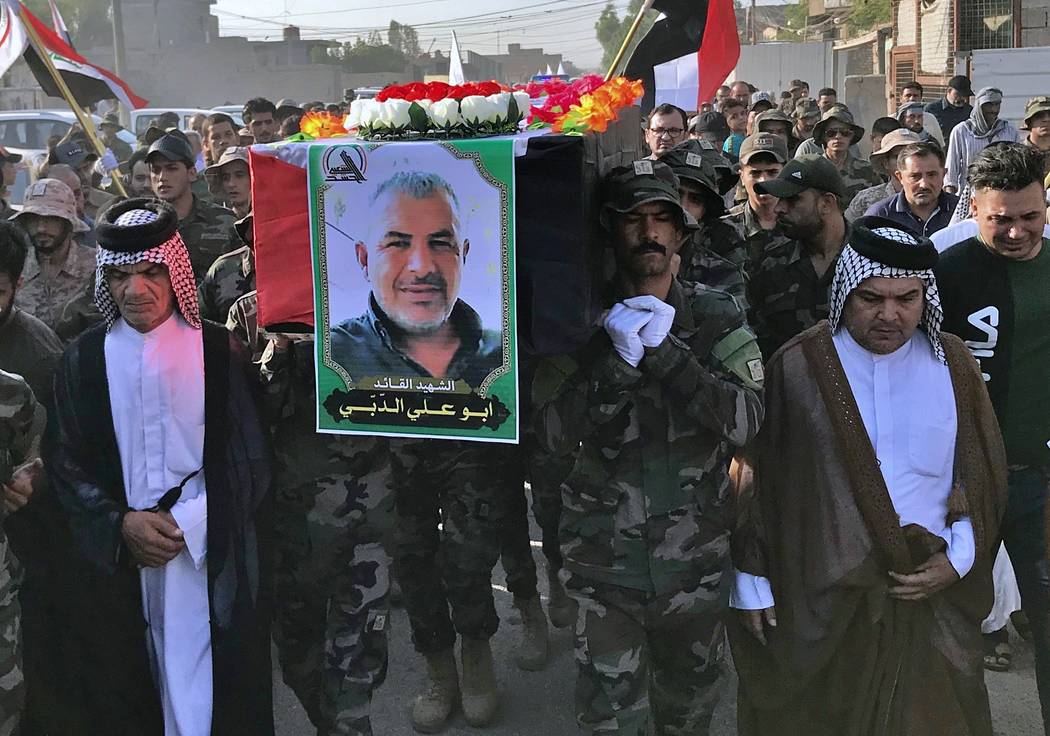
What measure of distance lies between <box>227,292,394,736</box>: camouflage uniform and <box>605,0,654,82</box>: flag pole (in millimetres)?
1483

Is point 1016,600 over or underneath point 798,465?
underneath

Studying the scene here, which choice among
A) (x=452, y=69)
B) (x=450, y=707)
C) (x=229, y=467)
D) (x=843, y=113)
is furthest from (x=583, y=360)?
(x=843, y=113)

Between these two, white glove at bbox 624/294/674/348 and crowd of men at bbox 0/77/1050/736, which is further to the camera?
crowd of men at bbox 0/77/1050/736

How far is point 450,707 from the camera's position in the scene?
4148mm

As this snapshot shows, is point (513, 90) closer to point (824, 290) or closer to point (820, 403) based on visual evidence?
point (820, 403)

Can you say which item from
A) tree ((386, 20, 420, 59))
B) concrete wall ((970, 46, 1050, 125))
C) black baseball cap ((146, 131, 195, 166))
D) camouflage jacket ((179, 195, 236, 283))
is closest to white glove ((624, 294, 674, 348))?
camouflage jacket ((179, 195, 236, 283))

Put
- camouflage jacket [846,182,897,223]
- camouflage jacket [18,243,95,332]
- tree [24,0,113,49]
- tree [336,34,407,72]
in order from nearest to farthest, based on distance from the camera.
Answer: camouflage jacket [18,243,95,332]
camouflage jacket [846,182,897,223]
tree [24,0,113,49]
tree [336,34,407,72]

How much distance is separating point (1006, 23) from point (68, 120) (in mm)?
14880

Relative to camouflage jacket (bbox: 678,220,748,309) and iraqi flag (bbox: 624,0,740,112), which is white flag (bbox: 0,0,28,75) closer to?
iraqi flag (bbox: 624,0,740,112)

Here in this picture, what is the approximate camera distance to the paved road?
13.2 feet

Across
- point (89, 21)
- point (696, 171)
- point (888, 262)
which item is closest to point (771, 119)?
point (696, 171)

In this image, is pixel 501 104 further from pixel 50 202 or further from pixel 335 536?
pixel 50 202

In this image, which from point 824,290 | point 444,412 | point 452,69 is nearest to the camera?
point 444,412

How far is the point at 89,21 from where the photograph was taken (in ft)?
183
